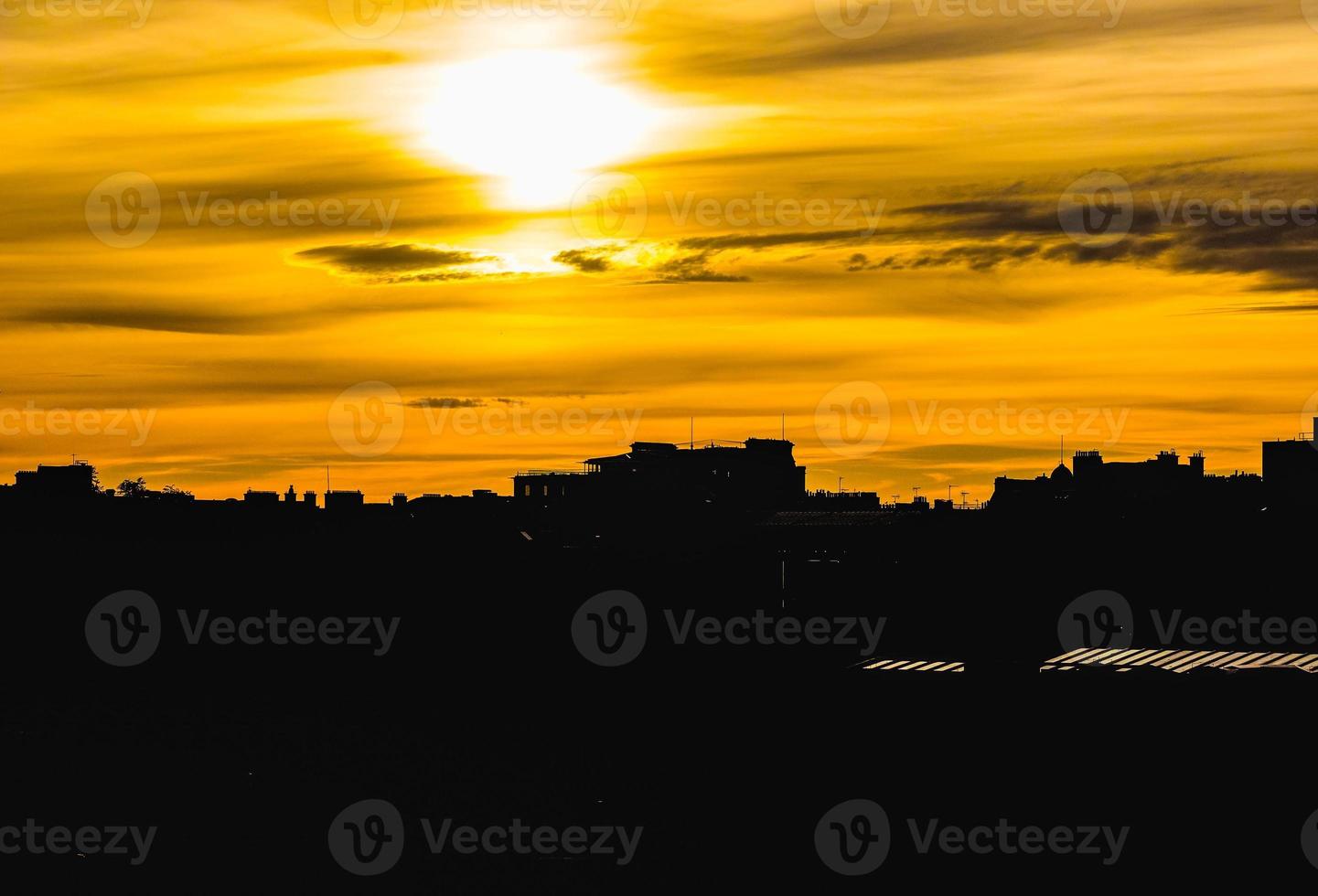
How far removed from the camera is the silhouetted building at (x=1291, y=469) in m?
147

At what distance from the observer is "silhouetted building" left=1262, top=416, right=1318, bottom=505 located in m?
147

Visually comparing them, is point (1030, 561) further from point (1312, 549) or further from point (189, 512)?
point (189, 512)

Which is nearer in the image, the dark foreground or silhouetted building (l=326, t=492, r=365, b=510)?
the dark foreground

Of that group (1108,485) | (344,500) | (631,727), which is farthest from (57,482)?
(1108,485)

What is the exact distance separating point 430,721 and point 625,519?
5772 cm

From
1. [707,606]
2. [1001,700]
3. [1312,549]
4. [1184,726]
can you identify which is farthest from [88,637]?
[1312,549]

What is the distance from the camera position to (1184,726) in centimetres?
5853

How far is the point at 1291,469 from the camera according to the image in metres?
157

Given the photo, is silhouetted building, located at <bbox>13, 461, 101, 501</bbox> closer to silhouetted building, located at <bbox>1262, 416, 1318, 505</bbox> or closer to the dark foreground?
the dark foreground

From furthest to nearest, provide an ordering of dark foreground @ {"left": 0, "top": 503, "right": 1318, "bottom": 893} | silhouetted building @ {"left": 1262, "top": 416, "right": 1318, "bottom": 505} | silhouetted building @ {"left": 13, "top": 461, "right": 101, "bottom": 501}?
silhouetted building @ {"left": 1262, "top": 416, "right": 1318, "bottom": 505} < silhouetted building @ {"left": 13, "top": 461, "right": 101, "bottom": 501} < dark foreground @ {"left": 0, "top": 503, "right": 1318, "bottom": 893}

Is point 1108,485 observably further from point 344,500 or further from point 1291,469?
point 344,500

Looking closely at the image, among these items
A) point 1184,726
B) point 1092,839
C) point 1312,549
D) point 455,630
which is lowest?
point 1092,839

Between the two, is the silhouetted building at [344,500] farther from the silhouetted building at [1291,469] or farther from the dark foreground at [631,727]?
Answer: the silhouetted building at [1291,469]

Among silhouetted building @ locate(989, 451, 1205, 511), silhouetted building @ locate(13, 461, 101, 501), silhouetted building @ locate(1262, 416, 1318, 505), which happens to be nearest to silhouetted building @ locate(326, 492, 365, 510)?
silhouetted building @ locate(13, 461, 101, 501)
